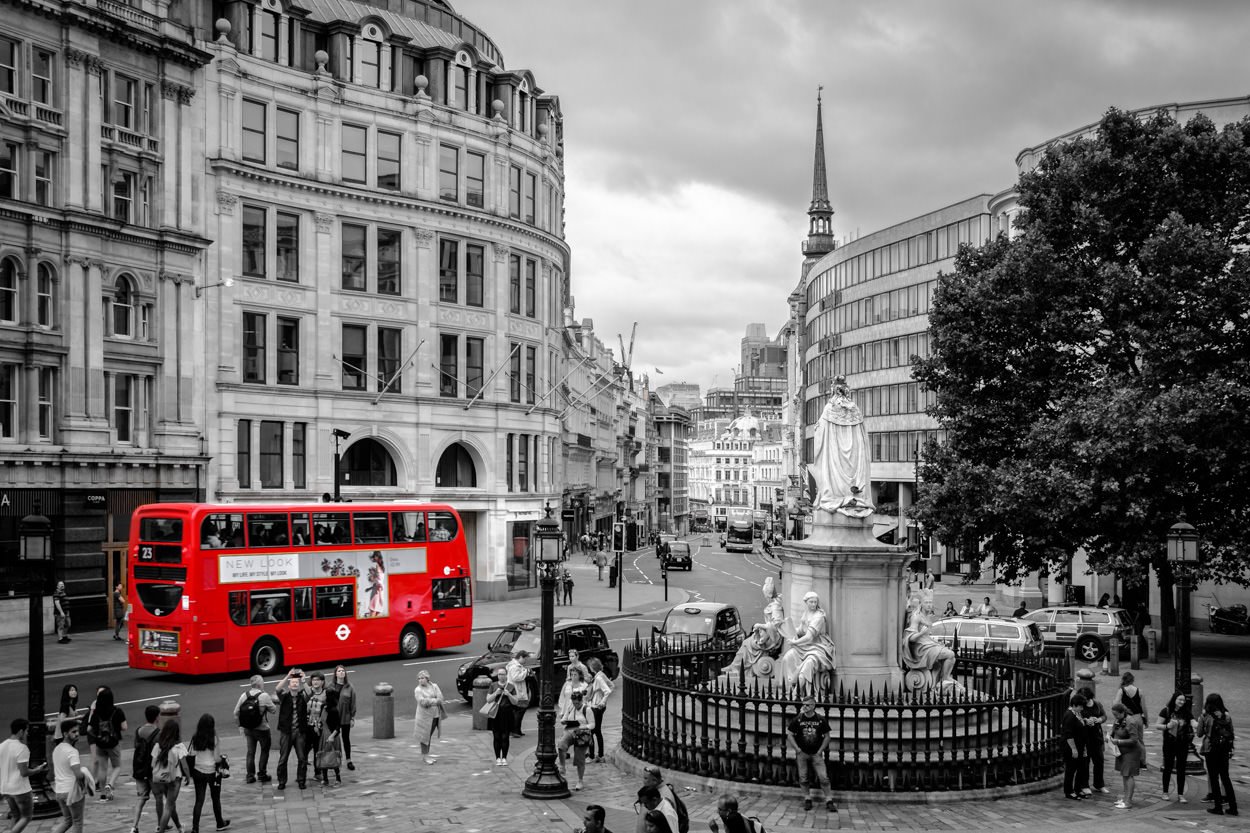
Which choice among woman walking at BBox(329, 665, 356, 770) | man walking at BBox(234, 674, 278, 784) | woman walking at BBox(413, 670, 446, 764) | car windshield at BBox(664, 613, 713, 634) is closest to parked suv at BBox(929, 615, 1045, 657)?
car windshield at BBox(664, 613, 713, 634)

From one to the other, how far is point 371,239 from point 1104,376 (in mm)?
26415

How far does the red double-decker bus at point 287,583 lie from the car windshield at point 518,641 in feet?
16.0

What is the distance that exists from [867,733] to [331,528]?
15995 millimetres

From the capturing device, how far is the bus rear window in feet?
85.6

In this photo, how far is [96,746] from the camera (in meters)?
15.7

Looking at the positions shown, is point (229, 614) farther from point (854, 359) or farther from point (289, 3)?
point (854, 359)

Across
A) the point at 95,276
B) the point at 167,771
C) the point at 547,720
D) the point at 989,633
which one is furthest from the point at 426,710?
the point at 95,276

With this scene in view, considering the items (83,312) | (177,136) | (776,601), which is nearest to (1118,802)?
(776,601)

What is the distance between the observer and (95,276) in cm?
3612

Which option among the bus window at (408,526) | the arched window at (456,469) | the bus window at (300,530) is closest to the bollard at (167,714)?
the bus window at (300,530)

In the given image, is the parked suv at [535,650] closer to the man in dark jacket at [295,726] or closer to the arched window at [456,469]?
the man in dark jacket at [295,726]

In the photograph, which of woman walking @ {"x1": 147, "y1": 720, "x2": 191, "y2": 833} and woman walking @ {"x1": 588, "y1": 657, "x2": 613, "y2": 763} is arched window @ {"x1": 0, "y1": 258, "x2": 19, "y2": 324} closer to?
woman walking @ {"x1": 588, "y1": 657, "x2": 613, "y2": 763}

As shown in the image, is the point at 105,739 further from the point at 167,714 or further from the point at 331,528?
the point at 331,528

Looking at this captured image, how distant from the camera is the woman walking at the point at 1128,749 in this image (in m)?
15.9
